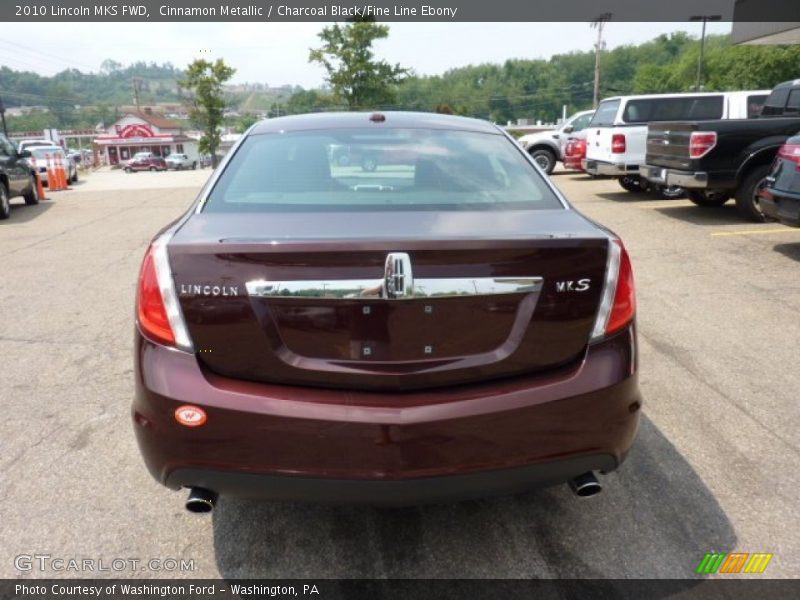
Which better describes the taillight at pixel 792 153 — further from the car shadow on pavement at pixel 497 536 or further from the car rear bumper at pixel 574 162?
the car rear bumper at pixel 574 162

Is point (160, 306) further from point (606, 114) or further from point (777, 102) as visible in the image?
point (606, 114)

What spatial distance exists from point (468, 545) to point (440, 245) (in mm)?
1259

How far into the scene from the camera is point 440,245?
2018 mm

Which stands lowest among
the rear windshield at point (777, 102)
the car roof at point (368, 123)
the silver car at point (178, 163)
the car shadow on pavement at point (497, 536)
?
the silver car at point (178, 163)

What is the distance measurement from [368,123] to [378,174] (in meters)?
0.54

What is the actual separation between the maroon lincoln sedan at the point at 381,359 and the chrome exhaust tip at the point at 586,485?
0.28 feet

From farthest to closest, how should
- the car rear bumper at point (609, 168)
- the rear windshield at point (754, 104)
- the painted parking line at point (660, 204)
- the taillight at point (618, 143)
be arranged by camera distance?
1. the rear windshield at point (754, 104)
2. the car rear bumper at point (609, 168)
3. the taillight at point (618, 143)
4. the painted parking line at point (660, 204)

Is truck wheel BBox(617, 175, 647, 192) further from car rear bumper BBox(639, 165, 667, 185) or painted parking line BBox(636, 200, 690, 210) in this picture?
car rear bumper BBox(639, 165, 667, 185)

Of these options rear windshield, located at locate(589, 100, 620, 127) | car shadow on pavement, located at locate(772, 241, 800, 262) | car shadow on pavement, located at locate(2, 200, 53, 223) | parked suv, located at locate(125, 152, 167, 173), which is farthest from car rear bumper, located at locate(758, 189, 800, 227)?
parked suv, located at locate(125, 152, 167, 173)

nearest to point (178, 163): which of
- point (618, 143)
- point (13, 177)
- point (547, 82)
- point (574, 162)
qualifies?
point (13, 177)

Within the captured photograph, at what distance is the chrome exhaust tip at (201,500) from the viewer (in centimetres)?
216

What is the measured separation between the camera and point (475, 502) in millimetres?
2801

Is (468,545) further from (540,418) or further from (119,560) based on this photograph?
(119,560)

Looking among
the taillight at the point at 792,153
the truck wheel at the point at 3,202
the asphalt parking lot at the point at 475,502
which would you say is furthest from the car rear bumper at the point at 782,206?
the truck wheel at the point at 3,202
